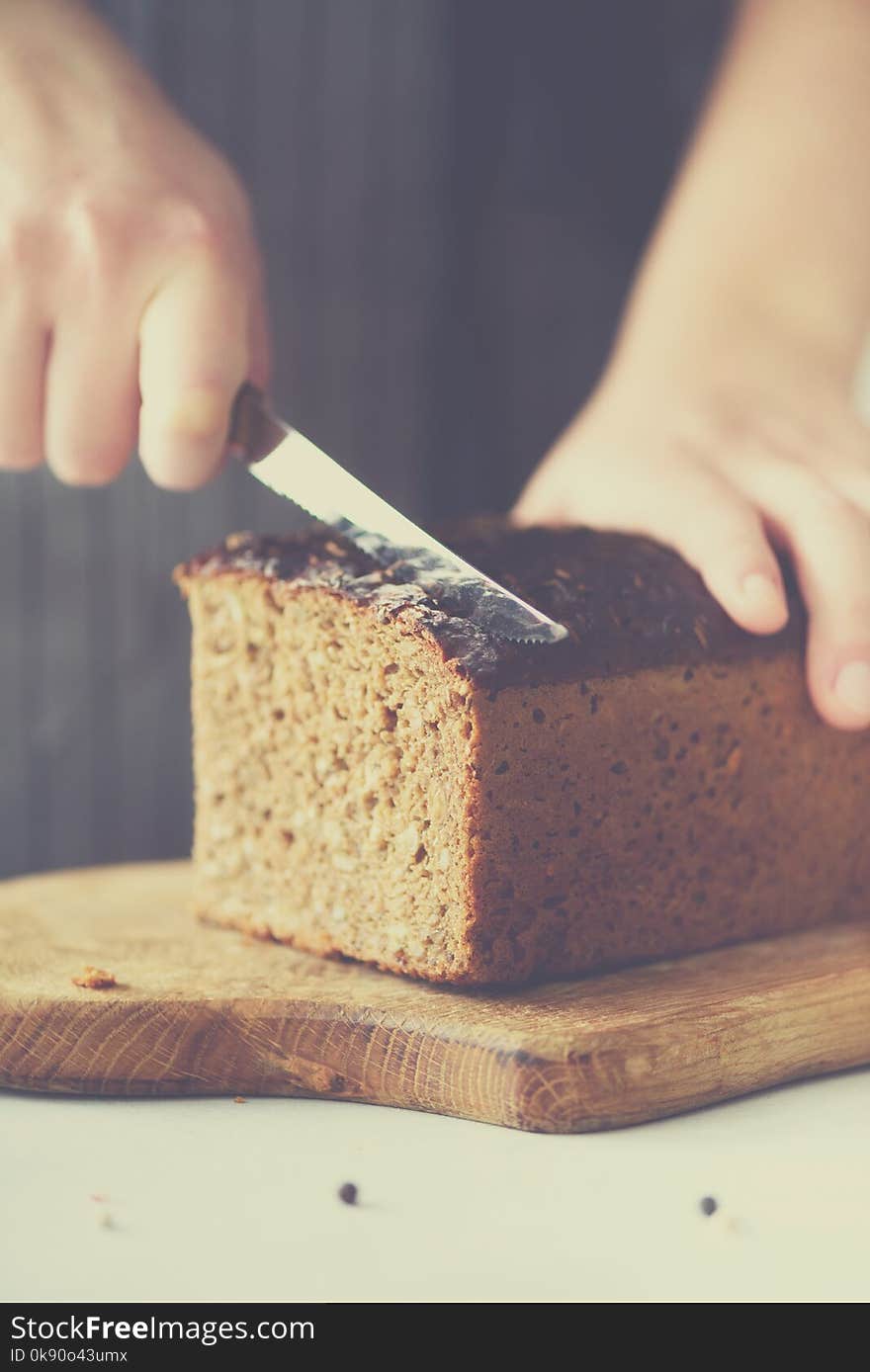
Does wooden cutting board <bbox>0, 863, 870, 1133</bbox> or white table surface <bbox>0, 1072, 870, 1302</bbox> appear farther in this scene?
wooden cutting board <bbox>0, 863, 870, 1133</bbox>

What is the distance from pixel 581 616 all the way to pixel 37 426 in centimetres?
64

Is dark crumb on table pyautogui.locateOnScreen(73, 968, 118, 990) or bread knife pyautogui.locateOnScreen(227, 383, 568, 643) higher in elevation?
bread knife pyautogui.locateOnScreen(227, 383, 568, 643)

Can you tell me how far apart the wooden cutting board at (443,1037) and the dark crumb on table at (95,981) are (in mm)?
10

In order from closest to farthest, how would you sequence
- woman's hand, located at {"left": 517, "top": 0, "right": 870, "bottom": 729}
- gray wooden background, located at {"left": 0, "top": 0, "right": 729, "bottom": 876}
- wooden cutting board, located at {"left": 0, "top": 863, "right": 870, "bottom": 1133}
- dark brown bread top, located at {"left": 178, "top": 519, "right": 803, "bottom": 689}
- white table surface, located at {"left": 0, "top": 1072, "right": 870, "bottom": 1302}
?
white table surface, located at {"left": 0, "top": 1072, "right": 870, "bottom": 1302}
wooden cutting board, located at {"left": 0, "top": 863, "right": 870, "bottom": 1133}
dark brown bread top, located at {"left": 178, "top": 519, "right": 803, "bottom": 689}
woman's hand, located at {"left": 517, "top": 0, "right": 870, "bottom": 729}
gray wooden background, located at {"left": 0, "top": 0, "right": 729, "bottom": 876}

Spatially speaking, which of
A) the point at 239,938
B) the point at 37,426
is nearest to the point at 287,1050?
the point at 239,938

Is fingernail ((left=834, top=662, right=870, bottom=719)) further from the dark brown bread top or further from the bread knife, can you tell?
the bread knife

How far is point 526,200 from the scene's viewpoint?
272 centimetres

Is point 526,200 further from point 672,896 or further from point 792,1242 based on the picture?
point 792,1242

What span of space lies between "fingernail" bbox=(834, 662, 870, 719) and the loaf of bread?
0.07 m

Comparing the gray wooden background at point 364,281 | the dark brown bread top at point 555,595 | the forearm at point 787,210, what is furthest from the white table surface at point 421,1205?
the gray wooden background at point 364,281

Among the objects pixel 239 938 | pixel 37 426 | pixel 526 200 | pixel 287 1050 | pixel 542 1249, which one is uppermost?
pixel 526 200

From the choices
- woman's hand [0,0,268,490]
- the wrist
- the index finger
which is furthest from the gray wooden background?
the index finger

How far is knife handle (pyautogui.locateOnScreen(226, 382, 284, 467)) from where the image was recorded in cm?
167

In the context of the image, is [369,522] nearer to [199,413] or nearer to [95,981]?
[199,413]
